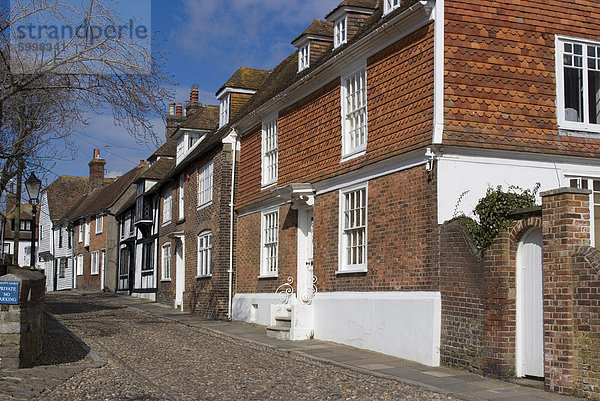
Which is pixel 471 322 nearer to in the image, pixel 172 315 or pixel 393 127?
pixel 393 127

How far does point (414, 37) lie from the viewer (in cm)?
1293

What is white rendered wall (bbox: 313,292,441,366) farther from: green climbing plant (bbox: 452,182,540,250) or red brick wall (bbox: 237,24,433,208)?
red brick wall (bbox: 237,24,433,208)

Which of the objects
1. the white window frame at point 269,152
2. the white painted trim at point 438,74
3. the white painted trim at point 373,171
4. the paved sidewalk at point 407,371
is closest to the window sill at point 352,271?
the paved sidewalk at point 407,371

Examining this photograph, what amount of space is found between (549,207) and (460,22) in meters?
4.17

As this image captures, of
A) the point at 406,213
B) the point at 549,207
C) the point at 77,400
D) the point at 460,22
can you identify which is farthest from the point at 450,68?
the point at 77,400

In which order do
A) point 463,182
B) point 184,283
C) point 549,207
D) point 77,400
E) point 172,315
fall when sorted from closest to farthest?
1. point 77,400
2. point 549,207
3. point 463,182
4. point 172,315
5. point 184,283

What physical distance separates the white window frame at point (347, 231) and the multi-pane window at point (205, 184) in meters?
9.17

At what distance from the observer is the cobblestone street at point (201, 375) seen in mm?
9375

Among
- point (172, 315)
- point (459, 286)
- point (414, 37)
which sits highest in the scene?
point (414, 37)

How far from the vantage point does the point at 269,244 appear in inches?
782

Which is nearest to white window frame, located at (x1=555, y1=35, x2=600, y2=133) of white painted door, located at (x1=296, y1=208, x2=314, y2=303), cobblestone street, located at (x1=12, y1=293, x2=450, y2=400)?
cobblestone street, located at (x1=12, y1=293, x2=450, y2=400)

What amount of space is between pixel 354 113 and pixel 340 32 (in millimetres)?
3041

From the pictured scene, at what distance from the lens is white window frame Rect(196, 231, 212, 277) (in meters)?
23.8

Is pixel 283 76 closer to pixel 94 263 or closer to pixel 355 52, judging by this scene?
pixel 355 52
